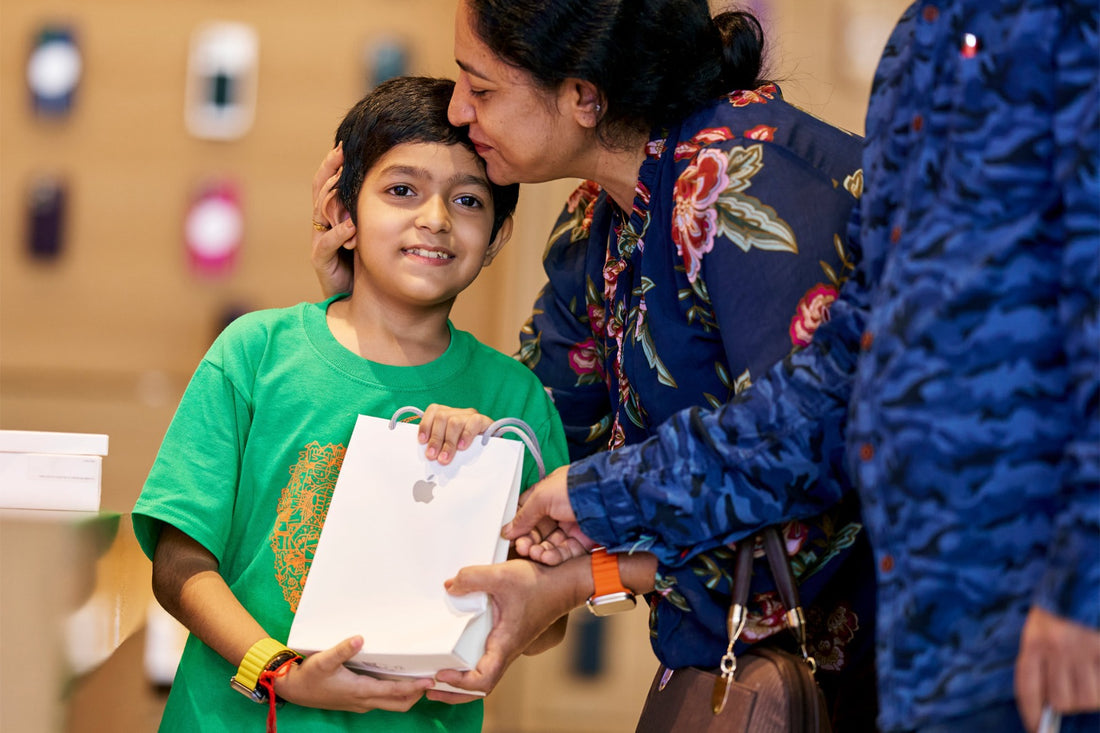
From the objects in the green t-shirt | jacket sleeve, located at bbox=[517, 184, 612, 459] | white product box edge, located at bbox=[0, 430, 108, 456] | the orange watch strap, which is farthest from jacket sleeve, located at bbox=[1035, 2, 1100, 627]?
white product box edge, located at bbox=[0, 430, 108, 456]

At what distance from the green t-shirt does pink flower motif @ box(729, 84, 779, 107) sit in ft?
1.88

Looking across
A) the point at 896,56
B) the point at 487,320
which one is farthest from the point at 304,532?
the point at 487,320

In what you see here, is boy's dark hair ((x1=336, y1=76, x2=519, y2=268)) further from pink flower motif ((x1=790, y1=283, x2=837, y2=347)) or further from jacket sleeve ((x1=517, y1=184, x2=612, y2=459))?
pink flower motif ((x1=790, y1=283, x2=837, y2=347))

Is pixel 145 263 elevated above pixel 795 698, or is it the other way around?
pixel 145 263

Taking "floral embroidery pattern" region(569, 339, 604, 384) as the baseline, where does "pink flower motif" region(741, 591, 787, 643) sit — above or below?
below

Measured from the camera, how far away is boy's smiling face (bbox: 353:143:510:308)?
1.71m

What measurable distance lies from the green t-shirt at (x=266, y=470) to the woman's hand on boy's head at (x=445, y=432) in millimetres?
138

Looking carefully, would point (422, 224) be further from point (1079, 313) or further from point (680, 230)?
point (1079, 313)

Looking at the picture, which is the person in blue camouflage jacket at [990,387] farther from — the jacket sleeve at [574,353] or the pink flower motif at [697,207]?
the jacket sleeve at [574,353]

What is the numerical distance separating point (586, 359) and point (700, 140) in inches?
19.1

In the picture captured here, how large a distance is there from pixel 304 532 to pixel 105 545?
13.6 inches

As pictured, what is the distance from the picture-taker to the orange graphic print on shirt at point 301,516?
158cm

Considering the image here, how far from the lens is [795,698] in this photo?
4.51 feet

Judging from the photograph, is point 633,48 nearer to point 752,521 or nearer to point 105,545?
point 752,521
